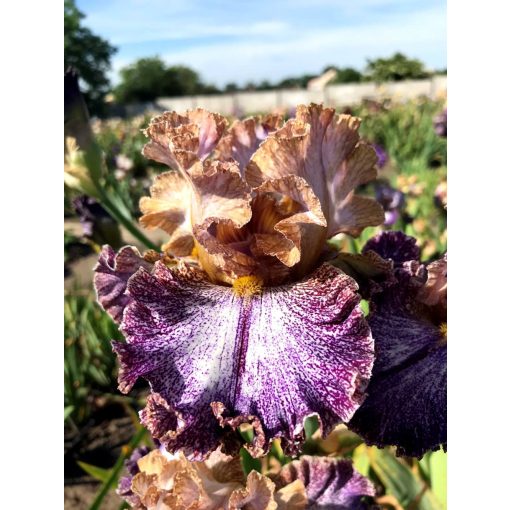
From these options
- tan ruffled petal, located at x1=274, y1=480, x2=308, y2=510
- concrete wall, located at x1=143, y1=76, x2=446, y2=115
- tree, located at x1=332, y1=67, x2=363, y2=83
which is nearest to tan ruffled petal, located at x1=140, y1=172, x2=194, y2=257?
tan ruffled petal, located at x1=274, y1=480, x2=308, y2=510

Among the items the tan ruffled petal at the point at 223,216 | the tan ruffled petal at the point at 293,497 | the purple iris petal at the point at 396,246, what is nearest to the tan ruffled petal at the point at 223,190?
the tan ruffled petal at the point at 223,216

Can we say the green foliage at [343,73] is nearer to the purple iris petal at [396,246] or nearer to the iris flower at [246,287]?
the purple iris petal at [396,246]

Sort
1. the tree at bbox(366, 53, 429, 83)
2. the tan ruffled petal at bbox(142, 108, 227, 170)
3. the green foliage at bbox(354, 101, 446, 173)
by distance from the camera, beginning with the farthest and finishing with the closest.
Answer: the green foliage at bbox(354, 101, 446, 173) < the tree at bbox(366, 53, 429, 83) < the tan ruffled petal at bbox(142, 108, 227, 170)

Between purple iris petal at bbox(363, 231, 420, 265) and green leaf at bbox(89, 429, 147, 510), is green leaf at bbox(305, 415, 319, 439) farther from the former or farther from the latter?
green leaf at bbox(89, 429, 147, 510)

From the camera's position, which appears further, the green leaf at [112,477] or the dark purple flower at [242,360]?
the green leaf at [112,477]

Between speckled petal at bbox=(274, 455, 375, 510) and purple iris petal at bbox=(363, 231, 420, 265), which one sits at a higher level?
purple iris petal at bbox=(363, 231, 420, 265)
